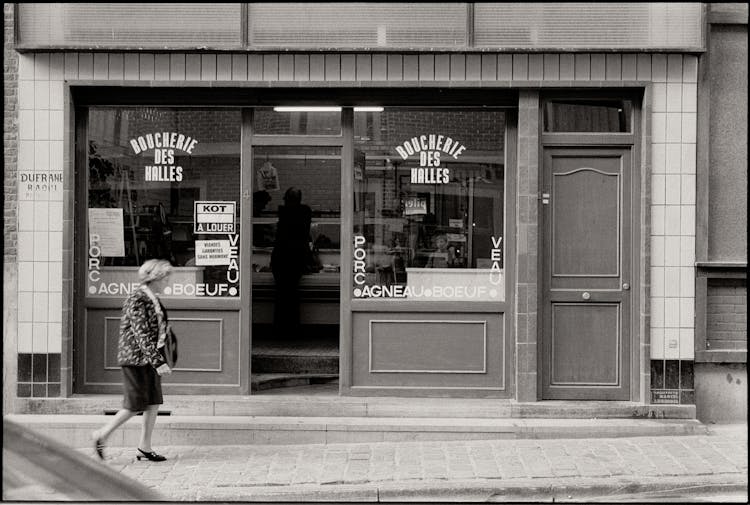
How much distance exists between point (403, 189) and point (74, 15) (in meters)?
3.55

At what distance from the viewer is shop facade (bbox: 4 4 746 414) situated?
959 cm

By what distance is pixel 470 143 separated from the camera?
9984mm

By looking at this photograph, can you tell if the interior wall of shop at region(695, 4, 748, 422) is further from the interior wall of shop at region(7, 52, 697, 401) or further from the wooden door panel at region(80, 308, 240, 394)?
the wooden door panel at region(80, 308, 240, 394)

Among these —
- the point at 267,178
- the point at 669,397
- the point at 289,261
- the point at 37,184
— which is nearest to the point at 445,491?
the point at 669,397

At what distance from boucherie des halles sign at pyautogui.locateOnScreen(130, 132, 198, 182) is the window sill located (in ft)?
17.5

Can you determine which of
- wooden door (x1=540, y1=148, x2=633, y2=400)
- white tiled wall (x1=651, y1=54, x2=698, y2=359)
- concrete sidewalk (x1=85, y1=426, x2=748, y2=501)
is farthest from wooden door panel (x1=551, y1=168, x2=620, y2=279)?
concrete sidewalk (x1=85, y1=426, x2=748, y2=501)

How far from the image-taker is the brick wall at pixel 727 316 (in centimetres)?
978

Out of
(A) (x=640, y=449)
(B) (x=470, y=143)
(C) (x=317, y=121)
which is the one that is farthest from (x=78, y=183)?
(A) (x=640, y=449)

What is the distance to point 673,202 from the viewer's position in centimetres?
960

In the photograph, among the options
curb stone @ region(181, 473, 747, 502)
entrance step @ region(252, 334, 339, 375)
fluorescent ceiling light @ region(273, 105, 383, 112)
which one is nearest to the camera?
curb stone @ region(181, 473, 747, 502)

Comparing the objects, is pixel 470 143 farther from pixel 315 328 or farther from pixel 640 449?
pixel 315 328

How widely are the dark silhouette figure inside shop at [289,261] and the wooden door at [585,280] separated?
405 centimetres

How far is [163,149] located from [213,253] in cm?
114

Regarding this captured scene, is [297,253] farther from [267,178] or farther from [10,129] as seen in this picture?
[10,129]
